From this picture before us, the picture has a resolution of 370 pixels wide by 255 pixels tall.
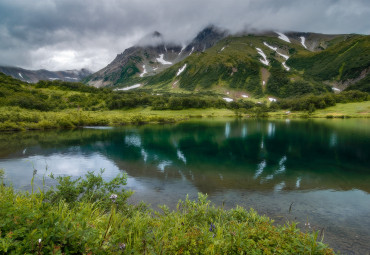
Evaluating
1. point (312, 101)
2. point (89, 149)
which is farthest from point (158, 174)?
point (312, 101)

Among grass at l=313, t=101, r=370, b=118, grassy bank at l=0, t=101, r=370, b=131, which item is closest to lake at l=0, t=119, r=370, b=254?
grassy bank at l=0, t=101, r=370, b=131

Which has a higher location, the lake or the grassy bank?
the grassy bank

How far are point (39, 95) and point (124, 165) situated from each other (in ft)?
461

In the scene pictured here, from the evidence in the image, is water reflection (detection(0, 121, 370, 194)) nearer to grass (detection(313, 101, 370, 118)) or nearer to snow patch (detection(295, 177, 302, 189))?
snow patch (detection(295, 177, 302, 189))

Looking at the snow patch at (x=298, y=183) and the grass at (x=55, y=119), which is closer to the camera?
the snow patch at (x=298, y=183)

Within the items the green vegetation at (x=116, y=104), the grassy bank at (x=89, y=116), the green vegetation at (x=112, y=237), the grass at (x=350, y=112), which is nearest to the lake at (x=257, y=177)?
the green vegetation at (x=112, y=237)

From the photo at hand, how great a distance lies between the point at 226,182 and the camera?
18.8 meters

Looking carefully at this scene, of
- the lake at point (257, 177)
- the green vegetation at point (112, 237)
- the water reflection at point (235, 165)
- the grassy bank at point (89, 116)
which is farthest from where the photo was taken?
the grassy bank at point (89, 116)

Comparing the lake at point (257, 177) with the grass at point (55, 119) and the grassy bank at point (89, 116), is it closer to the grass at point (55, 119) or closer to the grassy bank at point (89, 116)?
the grass at point (55, 119)

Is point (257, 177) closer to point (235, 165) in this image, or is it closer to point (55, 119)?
point (235, 165)

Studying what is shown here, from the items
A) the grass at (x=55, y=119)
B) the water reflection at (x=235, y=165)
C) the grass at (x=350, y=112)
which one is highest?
the grass at (x=350, y=112)

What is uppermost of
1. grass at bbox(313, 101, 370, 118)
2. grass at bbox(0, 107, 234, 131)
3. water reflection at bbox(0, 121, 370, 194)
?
grass at bbox(313, 101, 370, 118)

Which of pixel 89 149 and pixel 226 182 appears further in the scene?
pixel 89 149

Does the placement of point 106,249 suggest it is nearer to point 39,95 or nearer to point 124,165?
point 124,165
